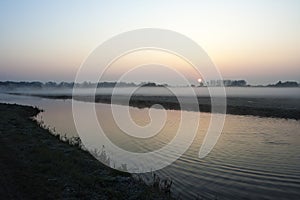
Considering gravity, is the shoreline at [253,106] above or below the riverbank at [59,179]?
above

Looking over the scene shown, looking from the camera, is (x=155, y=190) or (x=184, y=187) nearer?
(x=155, y=190)

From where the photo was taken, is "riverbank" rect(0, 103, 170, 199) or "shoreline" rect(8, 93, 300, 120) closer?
"riverbank" rect(0, 103, 170, 199)

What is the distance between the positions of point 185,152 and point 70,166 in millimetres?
9624

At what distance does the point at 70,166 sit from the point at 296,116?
42103mm

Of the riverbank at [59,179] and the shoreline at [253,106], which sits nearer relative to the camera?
the riverbank at [59,179]

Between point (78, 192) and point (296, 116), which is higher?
point (296, 116)

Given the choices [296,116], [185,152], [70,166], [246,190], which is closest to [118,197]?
[70,166]

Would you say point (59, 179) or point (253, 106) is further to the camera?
point (253, 106)

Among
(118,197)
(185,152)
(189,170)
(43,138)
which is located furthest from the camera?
(43,138)

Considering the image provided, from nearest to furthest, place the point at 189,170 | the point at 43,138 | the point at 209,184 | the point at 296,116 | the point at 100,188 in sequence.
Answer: the point at 100,188
the point at 209,184
the point at 189,170
the point at 43,138
the point at 296,116

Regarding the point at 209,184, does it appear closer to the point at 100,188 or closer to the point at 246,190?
the point at 246,190

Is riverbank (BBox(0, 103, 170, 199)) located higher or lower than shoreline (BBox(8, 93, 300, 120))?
lower

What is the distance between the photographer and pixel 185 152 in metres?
22.8

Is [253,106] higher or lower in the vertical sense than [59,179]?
higher
